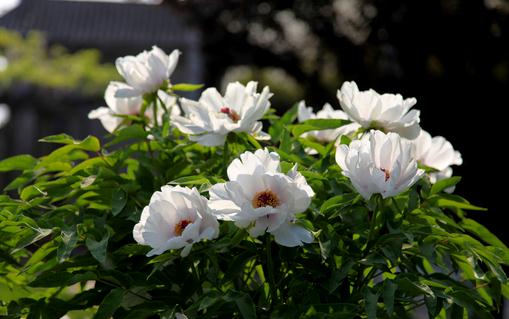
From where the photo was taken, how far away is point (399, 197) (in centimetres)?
106

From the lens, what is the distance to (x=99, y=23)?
11594 mm

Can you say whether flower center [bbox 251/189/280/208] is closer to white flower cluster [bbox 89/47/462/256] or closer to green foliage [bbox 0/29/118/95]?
white flower cluster [bbox 89/47/462/256]

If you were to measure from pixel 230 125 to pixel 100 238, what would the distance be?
8.6 inches

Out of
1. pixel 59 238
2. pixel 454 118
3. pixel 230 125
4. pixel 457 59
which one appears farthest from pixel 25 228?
pixel 457 59

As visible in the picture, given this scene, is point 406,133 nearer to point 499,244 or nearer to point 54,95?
point 499,244

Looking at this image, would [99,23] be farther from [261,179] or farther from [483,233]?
[261,179]

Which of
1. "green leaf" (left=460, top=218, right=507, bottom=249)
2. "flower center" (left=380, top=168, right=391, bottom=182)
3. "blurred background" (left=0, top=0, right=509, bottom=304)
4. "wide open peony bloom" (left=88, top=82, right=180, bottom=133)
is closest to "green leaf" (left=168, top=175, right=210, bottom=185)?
"flower center" (left=380, top=168, right=391, bottom=182)

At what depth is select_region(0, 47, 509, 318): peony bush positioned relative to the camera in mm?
913

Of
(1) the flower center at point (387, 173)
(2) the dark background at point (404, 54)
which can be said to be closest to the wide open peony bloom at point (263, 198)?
(1) the flower center at point (387, 173)

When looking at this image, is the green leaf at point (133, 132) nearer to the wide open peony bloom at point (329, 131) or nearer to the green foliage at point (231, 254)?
the green foliage at point (231, 254)

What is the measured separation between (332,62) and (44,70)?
10.0 feet

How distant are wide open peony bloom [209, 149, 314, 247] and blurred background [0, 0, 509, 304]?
13.8 feet

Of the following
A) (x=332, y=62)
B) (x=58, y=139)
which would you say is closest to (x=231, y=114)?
(x=58, y=139)

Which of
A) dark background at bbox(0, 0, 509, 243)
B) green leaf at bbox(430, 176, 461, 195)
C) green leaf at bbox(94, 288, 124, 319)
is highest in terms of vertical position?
green leaf at bbox(430, 176, 461, 195)
